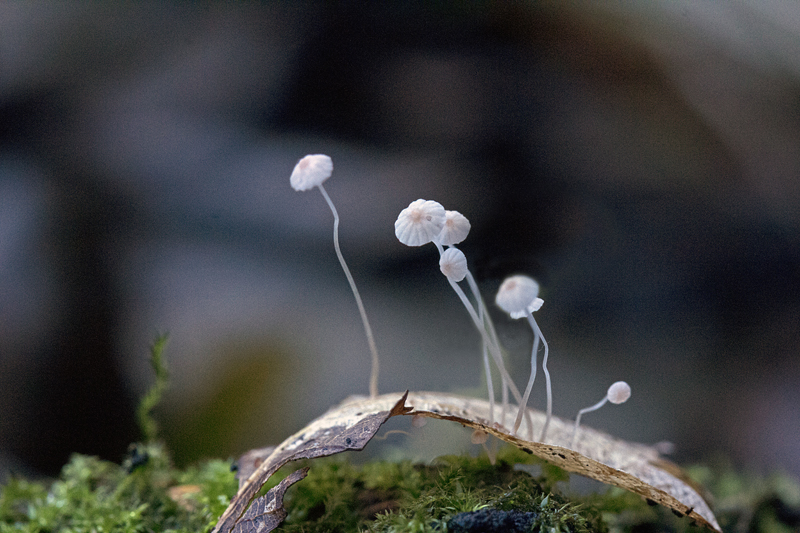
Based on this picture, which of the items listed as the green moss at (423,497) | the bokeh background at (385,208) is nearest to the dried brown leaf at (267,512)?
the green moss at (423,497)

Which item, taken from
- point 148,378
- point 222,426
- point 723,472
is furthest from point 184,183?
point 723,472

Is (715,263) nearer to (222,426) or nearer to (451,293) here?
(451,293)

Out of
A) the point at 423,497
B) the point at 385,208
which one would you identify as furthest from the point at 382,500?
→ the point at 385,208

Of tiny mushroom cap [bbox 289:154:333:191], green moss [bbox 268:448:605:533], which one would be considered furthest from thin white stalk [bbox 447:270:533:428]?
tiny mushroom cap [bbox 289:154:333:191]

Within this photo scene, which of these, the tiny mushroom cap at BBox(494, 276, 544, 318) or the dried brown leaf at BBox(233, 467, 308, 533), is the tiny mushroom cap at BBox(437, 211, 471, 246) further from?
the dried brown leaf at BBox(233, 467, 308, 533)

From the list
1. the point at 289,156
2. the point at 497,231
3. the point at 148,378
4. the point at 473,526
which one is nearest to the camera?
the point at 473,526

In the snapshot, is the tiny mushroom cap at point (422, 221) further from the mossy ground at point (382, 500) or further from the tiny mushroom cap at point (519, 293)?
the mossy ground at point (382, 500)
